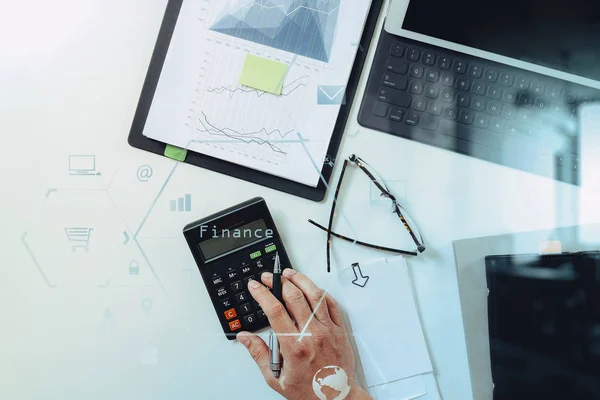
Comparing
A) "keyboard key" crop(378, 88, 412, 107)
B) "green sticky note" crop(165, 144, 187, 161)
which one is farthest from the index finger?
"keyboard key" crop(378, 88, 412, 107)

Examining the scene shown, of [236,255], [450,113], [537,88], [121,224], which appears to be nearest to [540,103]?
[537,88]

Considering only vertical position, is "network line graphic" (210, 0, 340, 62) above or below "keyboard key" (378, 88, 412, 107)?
above

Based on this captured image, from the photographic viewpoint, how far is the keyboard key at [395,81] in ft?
2.27

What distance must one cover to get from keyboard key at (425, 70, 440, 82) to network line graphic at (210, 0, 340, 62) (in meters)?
0.14

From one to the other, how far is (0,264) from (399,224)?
0.56 m

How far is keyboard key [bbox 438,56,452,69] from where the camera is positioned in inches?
27.0

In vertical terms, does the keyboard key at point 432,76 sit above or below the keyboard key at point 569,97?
below

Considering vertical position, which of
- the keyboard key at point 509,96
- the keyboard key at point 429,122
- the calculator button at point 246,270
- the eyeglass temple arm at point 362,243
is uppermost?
the keyboard key at point 509,96

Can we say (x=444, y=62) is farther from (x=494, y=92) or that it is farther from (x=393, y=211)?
(x=393, y=211)

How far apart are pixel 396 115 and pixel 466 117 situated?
96mm

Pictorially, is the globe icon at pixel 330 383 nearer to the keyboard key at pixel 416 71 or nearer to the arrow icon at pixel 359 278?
the arrow icon at pixel 359 278

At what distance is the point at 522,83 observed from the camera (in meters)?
0.68

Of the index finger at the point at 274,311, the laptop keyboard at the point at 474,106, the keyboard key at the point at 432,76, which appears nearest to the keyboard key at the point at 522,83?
the laptop keyboard at the point at 474,106

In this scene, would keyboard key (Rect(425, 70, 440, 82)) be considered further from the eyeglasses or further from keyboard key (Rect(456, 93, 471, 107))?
the eyeglasses
